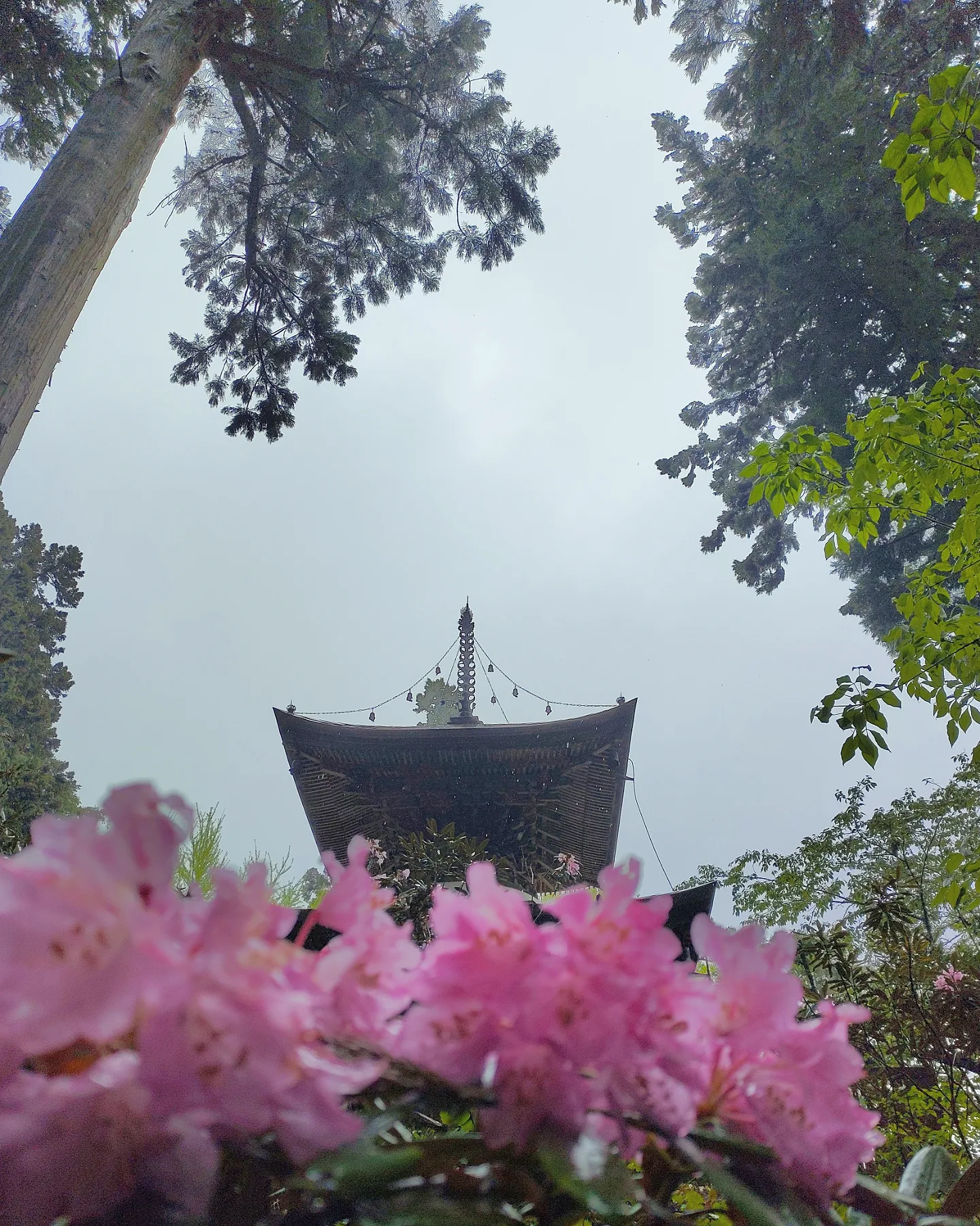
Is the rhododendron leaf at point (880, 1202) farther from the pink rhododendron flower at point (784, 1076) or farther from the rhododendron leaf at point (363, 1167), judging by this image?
the rhododendron leaf at point (363, 1167)

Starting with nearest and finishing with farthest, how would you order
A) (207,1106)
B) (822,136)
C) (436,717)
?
(207,1106) < (822,136) < (436,717)

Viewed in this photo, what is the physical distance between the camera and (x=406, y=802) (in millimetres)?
7098

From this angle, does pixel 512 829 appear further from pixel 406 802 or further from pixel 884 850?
pixel 884 850

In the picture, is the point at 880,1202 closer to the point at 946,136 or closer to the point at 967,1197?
the point at 967,1197

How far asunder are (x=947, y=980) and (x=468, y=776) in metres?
5.15

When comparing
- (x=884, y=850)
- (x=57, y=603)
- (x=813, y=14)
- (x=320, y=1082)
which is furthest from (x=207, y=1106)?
(x=57, y=603)

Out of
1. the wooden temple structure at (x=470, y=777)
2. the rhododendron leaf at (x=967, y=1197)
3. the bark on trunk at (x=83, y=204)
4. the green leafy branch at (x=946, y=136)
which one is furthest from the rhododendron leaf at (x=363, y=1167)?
the wooden temple structure at (x=470, y=777)

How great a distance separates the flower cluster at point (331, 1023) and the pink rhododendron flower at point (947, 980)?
7.13 feet

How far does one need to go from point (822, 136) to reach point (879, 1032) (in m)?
10.9

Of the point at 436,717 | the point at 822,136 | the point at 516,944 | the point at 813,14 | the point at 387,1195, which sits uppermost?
the point at 822,136

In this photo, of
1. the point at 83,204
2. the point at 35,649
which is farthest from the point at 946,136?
the point at 35,649

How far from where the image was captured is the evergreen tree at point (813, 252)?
8.54 m

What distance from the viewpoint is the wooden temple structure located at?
22.3 feet

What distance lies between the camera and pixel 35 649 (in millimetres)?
11094
